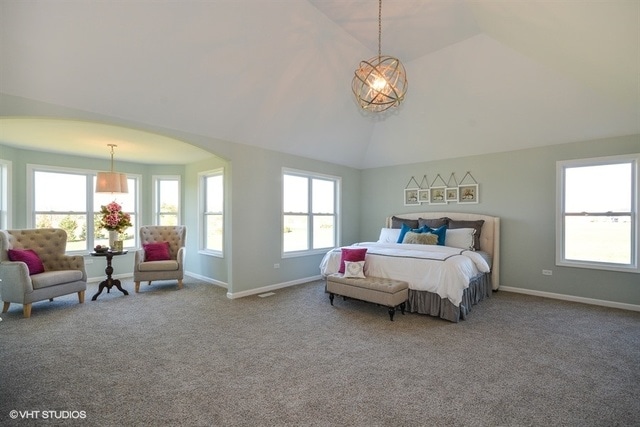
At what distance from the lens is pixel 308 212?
609 centimetres

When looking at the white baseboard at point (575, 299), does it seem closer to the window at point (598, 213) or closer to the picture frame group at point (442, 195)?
the window at point (598, 213)

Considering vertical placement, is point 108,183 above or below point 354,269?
above

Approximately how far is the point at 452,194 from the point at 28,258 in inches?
274

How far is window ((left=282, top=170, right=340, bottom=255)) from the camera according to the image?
5703mm

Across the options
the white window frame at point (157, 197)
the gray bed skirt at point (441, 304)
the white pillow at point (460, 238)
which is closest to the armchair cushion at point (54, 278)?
the white window frame at point (157, 197)

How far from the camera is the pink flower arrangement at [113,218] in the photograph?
507 cm

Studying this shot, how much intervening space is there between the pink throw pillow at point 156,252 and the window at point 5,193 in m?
2.10

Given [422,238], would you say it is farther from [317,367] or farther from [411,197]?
[317,367]

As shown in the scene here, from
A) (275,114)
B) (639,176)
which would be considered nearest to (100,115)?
(275,114)

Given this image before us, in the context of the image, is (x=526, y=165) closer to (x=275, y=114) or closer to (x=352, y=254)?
(x=352, y=254)

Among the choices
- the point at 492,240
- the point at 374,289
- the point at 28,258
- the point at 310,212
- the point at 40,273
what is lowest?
the point at 374,289

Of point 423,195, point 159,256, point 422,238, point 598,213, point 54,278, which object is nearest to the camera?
point 54,278

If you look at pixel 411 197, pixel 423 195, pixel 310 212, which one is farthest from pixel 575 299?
pixel 310 212

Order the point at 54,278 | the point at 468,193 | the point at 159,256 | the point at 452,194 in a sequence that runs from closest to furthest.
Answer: the point at 54,278, the point at 159,256, the point at 468,193, the point at 452,194
